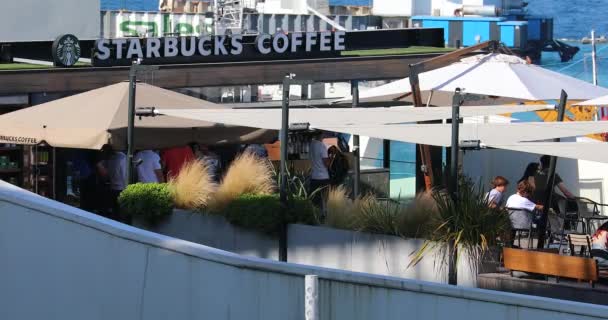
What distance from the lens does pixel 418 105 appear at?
13.8 meters

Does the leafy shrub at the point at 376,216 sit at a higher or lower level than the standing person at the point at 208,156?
lower

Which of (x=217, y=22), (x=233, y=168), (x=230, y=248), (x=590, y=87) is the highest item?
(x=217, y=22)

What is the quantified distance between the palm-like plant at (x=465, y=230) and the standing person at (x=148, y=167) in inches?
189

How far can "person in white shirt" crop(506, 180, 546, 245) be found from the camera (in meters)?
12.8

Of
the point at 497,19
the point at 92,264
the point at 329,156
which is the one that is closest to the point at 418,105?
the point at 329,156

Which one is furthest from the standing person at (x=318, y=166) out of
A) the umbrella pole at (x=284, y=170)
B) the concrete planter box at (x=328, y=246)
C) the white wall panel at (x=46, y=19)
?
the white wall panel at (x=46, y=19)

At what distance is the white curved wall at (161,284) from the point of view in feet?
26.3

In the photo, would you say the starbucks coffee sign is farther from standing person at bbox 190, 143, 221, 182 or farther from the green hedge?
the green hedge

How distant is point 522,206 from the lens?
13.5 metres

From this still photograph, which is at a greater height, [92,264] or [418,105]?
[418,105]

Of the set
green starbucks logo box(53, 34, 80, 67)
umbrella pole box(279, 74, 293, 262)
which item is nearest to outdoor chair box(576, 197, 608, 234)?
umbrella pole box(279, 74, 293, 262)

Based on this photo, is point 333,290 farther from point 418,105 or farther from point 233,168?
point 418,105

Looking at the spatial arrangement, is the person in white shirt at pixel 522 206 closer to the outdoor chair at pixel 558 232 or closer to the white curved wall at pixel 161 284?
the outdoor chair at pixel 558 232

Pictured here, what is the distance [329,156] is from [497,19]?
9026 cm
